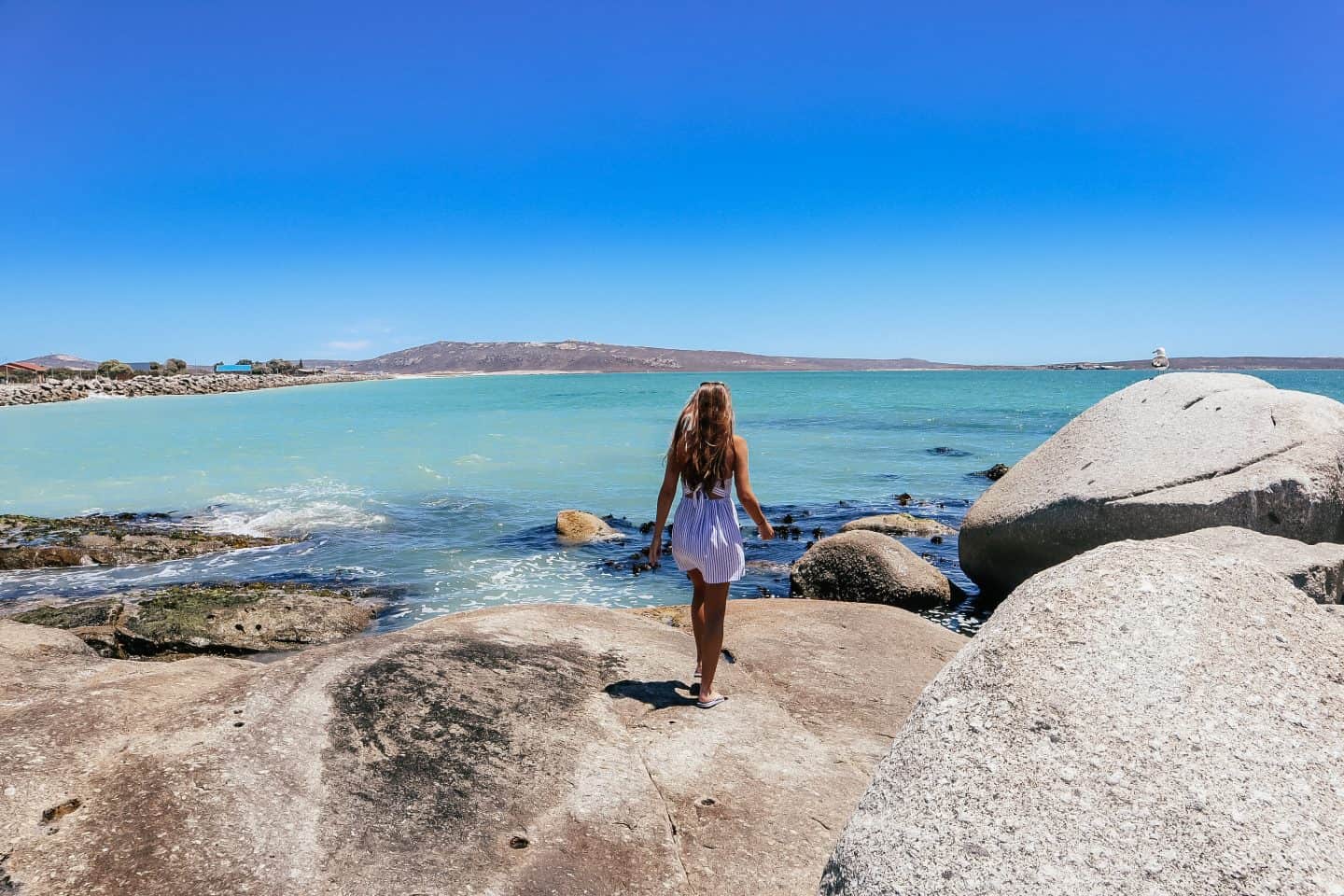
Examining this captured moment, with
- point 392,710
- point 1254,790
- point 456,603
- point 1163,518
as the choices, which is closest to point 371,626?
point 456,603

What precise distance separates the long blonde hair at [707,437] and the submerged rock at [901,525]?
1105 cm

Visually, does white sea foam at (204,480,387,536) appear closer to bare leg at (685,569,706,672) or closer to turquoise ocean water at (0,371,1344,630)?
turquoise ocean water at (0,371,1344,630)

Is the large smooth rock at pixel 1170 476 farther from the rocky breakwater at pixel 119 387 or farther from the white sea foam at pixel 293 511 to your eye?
the rocky breakwater at pixel 119 387

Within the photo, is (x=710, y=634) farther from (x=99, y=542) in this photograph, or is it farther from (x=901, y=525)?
(x=99, y=542)

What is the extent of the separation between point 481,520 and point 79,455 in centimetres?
2142

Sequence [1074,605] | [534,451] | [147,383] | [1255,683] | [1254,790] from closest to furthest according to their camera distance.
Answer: [1254,790] < [1255,683] < [1074,605] < [534,451] < [147,383]

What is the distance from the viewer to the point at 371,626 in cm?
1059

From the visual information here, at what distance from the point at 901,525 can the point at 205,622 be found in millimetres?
12499

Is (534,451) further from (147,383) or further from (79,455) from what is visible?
(147,383)

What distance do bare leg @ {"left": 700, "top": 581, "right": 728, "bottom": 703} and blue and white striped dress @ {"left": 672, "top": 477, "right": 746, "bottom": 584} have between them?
10 cm

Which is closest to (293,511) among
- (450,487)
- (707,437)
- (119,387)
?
(450,487)

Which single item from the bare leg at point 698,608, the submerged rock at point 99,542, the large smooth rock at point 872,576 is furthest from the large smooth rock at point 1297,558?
the submerged rock at point 99,542

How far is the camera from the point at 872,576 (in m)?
10.9

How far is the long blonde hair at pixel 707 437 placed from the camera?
215 inches
